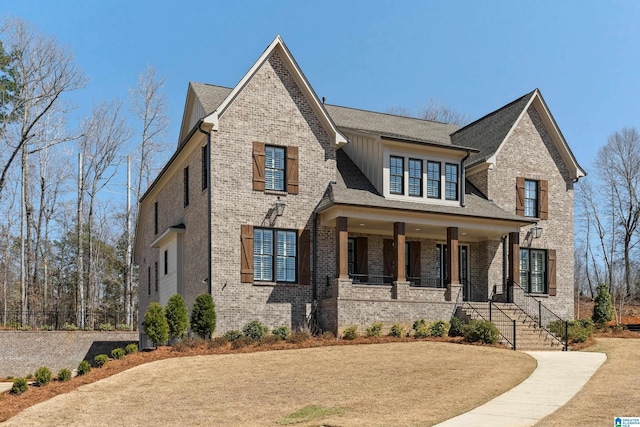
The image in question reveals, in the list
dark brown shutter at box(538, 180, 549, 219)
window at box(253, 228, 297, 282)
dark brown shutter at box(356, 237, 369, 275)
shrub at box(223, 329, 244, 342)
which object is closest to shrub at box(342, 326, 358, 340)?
window at box(253, 228, 297, 282)

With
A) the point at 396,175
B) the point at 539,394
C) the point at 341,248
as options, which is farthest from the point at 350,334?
the point at 539,394

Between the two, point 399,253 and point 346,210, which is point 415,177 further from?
point 346,210

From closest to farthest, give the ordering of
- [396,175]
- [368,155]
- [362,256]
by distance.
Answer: [396,175] < [362,256] < [368,155]

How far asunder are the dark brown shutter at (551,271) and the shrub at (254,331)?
13.1 metres

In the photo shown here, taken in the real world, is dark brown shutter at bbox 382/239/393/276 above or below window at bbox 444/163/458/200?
below

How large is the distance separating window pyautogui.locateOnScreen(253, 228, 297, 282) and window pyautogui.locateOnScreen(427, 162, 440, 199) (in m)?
5.88

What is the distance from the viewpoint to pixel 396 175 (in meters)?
27.1

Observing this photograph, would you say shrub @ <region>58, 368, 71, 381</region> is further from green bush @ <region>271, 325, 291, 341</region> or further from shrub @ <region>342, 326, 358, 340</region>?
shrub @ <region>342, 326, 358, 340</region>

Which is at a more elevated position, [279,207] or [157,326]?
[279,207]

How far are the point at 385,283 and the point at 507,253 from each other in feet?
18.5

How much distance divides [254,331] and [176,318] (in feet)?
8.61

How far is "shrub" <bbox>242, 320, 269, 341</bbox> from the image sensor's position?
76.4ft

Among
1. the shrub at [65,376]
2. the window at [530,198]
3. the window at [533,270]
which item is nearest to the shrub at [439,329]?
the window at [533,270]

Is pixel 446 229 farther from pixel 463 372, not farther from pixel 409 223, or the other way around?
pixel 463 372
